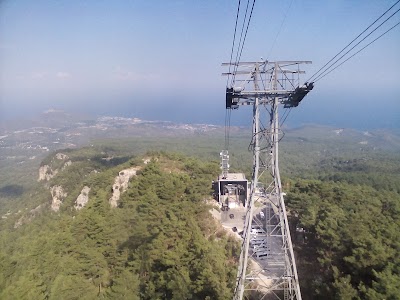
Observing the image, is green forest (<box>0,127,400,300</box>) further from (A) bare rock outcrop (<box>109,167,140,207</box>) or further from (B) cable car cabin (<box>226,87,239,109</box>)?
(B) cable car cabin (<box>226,87,239,109</box>)

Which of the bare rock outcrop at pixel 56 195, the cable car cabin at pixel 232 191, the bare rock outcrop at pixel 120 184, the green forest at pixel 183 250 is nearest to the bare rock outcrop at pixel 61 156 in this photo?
the bare rock outcrop at pixel 56 195

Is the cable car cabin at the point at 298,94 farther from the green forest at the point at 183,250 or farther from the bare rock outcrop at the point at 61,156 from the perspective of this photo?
the bare rock outcrop at the point at 61,156

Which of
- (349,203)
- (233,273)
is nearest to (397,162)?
(349,203)

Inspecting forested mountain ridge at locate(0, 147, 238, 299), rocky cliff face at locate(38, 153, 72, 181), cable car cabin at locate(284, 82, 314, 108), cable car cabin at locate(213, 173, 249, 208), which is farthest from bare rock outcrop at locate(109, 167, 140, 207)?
rocky cliff face at locate(38, 153, 72, 181)

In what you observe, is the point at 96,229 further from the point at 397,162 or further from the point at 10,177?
the point at 10,177

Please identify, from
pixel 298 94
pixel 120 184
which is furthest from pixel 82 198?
pixel 298 94

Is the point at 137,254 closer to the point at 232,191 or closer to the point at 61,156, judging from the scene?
the point at 232,191
